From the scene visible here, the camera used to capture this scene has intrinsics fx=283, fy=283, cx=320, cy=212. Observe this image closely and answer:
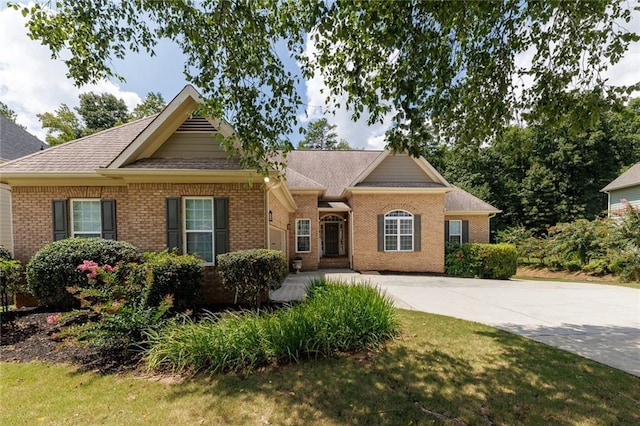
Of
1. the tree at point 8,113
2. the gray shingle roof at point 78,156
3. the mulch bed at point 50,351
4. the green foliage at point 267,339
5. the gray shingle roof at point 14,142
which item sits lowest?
the mulch bed at point 50,351

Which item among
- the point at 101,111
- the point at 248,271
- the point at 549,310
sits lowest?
the point at 549,310

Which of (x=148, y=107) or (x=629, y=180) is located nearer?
(x=629, y=180)

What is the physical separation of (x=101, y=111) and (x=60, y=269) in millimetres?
36084

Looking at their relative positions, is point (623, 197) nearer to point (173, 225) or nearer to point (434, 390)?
point (434, 390)

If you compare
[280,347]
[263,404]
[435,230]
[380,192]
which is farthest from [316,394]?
[435,230]

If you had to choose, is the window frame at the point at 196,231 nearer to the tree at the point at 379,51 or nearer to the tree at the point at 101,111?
the tree at the point at 379,51

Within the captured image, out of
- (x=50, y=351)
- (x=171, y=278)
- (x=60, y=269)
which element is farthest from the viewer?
(x=60, y=269)

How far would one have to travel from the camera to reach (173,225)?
8141mm

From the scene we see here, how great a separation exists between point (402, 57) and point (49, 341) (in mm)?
8512

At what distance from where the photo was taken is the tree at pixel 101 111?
33.1 m

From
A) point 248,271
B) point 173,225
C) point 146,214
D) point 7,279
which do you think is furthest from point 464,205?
point 7,279

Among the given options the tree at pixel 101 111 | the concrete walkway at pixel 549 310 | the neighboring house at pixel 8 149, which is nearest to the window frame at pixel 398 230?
the concrete walkway at pixel 549 310

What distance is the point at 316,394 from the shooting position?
144 inches

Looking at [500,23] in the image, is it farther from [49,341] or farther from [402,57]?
[49,341]
